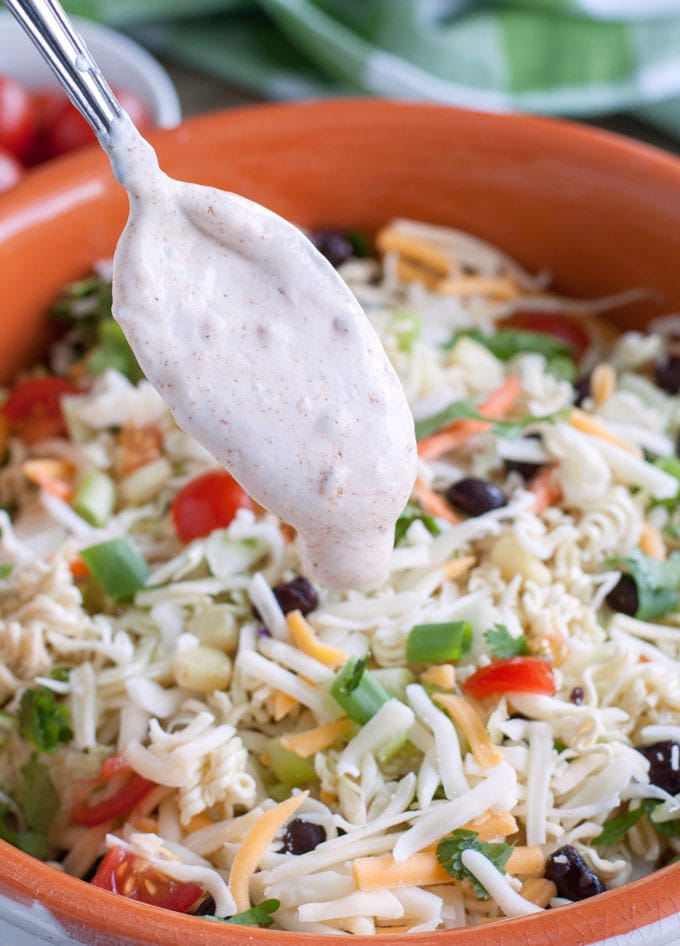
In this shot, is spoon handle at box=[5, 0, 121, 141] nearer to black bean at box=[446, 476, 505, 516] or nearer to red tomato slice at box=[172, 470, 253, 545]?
red tomato slice at box=[172, 470, 253, 545]

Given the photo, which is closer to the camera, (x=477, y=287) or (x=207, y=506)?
(x=207, y=506)

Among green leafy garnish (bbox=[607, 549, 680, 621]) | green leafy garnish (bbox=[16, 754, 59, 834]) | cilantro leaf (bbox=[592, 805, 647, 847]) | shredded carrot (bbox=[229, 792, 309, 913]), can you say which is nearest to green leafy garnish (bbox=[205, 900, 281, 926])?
shredded carrot (bbox=[229, 792, 309, 913])

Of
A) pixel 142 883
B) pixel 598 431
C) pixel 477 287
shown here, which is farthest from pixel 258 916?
pixel 477 287

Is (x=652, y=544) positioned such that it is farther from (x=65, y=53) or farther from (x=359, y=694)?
(x=65, y=53)

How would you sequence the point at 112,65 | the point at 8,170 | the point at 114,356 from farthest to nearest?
the point at 112,65 → the point at 8,170 → the point at 114,356

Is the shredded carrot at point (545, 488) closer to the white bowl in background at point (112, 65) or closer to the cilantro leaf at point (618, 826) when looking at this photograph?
the cilantro leaf at point (618, 826)

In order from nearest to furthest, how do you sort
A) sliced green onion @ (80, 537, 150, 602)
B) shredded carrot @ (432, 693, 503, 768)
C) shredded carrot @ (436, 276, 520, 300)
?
1. shredded carrot @ (432, 693, 503, 768)
2. sliced green onion @ (80, 537, 150, 602)
3. shredded carrot @ (436, 276, 520, 300)

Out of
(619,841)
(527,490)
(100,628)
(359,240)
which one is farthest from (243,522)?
(359,240)
